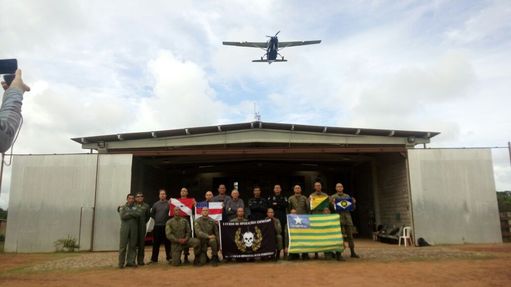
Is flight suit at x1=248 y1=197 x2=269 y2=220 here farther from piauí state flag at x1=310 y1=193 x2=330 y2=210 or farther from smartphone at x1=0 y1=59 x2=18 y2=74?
smartphone at x1=0 y1=59 x2=18 y2=74

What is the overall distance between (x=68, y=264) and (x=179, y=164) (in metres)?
10.6

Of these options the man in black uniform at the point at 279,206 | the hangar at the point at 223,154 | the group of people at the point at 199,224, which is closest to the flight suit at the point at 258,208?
the group of people at the point at 199,224

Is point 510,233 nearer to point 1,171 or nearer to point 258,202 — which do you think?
point 258,202

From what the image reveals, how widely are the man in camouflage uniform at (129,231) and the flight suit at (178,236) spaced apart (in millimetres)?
689

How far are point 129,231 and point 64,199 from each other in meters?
5.68

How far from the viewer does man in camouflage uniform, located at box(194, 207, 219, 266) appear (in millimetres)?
8319

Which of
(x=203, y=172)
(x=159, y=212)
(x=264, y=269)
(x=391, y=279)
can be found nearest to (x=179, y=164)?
(x=203, y=172)

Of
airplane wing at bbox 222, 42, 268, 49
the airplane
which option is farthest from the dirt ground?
airplane wing at bbox 222, 42, 268, 49

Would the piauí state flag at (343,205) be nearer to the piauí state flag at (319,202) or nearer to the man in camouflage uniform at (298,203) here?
the piauí state flag at (319,202)

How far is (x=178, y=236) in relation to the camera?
852 centimetres

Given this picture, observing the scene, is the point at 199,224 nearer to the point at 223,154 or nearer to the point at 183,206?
the point at 183,206

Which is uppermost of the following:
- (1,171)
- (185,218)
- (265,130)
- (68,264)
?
(265,130)

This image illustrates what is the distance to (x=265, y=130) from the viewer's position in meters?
15.2

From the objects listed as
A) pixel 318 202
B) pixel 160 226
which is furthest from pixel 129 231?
pixel 318 202
